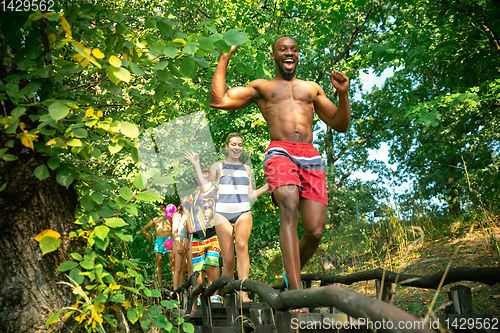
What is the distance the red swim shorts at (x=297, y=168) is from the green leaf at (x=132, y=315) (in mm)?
1322

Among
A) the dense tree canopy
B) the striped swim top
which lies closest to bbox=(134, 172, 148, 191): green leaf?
the dense tree canopy

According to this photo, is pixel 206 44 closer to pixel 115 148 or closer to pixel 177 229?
pixel 115 148

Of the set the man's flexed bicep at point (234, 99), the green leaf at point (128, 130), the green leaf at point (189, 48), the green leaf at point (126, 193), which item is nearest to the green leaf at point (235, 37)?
the green leaf at point (189, 48)

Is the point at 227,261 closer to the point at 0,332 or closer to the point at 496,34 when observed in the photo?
the point at 0,332

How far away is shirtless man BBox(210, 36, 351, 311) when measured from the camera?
112 inches

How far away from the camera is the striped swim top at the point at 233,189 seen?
4.17m

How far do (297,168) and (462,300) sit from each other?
4.74 ft

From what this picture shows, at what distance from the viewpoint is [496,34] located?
16.3 feet

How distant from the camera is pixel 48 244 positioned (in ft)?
6.57

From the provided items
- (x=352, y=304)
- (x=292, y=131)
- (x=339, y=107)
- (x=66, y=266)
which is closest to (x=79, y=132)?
(x=66, y=266)

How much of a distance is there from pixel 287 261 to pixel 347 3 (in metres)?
9.77

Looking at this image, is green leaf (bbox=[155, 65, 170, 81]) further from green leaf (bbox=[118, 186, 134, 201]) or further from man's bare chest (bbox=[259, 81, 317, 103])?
man's bare chest (bbox=[259, 81, 317, 103])

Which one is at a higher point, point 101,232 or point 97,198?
point 97,198

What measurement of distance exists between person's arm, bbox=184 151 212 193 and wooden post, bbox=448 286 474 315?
10.9ft
